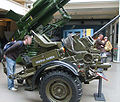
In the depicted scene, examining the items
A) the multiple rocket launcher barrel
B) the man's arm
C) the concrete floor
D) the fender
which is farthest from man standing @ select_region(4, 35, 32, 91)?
the multiple rocket launcher barrel

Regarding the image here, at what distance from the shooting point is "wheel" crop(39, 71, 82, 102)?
284 cm

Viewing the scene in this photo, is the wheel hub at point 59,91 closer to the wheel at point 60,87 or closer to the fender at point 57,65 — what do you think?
the wheel at point 60,87

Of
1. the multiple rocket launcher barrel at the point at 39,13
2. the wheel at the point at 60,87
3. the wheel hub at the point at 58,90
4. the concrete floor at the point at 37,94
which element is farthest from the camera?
the multiple rocket launcher barrel at the point at 39,13

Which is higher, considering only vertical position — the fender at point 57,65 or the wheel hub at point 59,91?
the fender at point 57,65

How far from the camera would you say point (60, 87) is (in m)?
3.04

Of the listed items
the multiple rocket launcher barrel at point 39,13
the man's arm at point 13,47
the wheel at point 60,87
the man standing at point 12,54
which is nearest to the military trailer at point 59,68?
the wheel at point 60,87

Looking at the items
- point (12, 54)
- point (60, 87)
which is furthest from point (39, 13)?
point (60, 87)

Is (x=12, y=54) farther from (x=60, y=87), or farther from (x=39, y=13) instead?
(x=39, y=13)

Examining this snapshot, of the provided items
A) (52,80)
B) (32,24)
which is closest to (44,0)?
(32,24)

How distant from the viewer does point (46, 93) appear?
3018 mm

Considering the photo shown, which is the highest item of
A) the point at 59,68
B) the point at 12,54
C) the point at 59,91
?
the point at 12,54

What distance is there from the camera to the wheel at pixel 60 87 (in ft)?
9.33

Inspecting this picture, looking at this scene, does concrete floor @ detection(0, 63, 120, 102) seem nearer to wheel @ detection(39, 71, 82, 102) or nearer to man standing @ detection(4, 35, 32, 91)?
man standing @ detection(4, 35, 32, 91)

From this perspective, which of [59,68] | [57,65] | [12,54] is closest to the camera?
[57,65]
